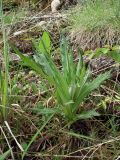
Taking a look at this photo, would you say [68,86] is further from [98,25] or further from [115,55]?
[98,25]

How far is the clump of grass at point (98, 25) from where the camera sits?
2.00 meters

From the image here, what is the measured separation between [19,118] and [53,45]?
2.53ft

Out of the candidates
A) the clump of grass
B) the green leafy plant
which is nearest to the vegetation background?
the green leafy plant

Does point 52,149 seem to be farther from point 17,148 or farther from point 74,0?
point 74,0

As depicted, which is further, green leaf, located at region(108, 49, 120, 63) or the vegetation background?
green leaf, located at region(108, 49, 120, 63)

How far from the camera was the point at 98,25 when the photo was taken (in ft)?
6.84

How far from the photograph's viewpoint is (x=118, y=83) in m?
1.65

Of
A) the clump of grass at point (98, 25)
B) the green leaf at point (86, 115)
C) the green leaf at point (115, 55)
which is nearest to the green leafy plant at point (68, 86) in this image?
the green leaf at point (86, 115)

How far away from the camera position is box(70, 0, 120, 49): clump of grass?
200cm

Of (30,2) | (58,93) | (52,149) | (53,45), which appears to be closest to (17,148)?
(52,149)

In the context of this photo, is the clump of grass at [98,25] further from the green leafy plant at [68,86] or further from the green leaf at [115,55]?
the green leafy plant at [68,86]

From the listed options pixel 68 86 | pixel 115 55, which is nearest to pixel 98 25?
pixel 115 55

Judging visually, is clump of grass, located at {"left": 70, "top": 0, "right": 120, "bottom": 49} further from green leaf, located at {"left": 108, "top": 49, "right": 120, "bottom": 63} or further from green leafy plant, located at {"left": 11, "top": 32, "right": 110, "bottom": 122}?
green leafy plant, located at {"left": 11, "top": 32, "right": 110, "bottom": 122}

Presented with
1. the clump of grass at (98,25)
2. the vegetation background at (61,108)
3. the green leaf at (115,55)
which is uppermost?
the clump of grass at (98,25)
